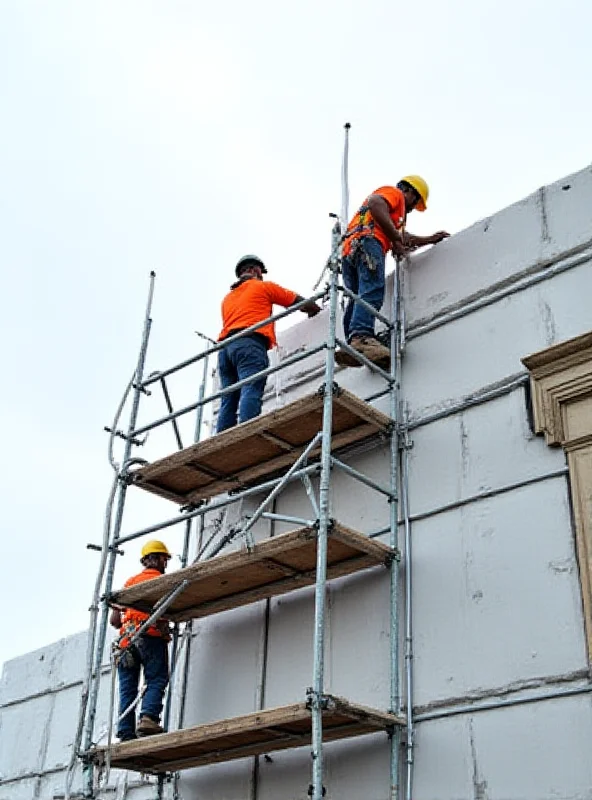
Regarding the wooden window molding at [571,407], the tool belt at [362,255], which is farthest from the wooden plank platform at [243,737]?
the tool belt at [362,255]

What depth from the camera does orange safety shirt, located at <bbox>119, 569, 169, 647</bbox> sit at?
8.07 m

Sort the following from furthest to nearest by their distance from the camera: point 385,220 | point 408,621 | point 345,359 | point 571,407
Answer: point 385,220
point 345,359
point 408,621
point 571,407

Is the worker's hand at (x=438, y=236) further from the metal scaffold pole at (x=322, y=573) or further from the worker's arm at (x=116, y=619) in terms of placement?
the worker's arm at (x=116, y=619)

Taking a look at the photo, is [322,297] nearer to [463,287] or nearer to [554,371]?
[463,287]

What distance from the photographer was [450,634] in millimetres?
6398

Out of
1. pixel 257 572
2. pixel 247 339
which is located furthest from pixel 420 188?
pixel 257 572

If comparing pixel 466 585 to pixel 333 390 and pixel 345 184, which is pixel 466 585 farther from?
pixel 345 184

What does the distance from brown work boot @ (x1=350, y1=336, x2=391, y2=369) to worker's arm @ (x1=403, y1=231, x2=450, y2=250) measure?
2.79ft

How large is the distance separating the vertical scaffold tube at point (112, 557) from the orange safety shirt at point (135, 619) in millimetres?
173

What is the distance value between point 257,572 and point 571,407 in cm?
226

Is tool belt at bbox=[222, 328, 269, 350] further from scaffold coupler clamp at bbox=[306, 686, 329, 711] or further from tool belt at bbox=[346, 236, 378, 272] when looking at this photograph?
scaffold coupler clamp at bbox=[306, 686, 329, 711]

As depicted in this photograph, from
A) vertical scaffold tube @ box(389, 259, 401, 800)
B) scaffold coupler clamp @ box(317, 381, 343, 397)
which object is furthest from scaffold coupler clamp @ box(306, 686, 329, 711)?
scaffold coupler clamp @ box(317, 381, 343, 397)

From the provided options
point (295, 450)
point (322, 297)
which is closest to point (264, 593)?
point (295, 450)

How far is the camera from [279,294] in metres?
8.56
